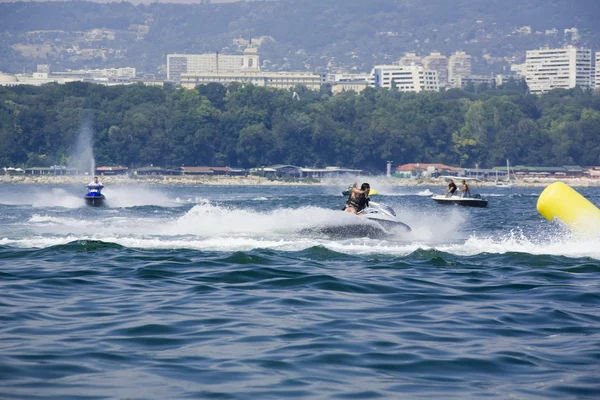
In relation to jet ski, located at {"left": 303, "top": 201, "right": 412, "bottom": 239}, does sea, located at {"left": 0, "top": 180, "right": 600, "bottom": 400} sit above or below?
below

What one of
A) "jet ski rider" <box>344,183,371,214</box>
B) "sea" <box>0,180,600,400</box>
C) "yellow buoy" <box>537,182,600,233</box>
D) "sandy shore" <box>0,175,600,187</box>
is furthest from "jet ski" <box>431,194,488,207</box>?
"sandy shore" <box>0,175,600,187</box>

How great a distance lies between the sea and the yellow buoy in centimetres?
39

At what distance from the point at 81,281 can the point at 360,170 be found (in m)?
170

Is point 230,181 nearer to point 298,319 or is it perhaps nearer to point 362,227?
point 362,227

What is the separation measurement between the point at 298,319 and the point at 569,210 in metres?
11.5

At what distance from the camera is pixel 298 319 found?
1437 cm

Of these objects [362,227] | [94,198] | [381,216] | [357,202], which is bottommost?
[94,198]

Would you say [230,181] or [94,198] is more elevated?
[94,198]

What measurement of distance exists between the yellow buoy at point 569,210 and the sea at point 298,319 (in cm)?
39

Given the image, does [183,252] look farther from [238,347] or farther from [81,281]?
[238,347]

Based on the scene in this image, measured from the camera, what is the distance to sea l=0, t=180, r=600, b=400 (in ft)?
37.2

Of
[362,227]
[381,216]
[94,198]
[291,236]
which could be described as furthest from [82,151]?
[362,227]

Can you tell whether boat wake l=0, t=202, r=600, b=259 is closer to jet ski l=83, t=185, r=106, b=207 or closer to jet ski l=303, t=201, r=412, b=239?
jet ski l=303, t=201, r=412, b=239

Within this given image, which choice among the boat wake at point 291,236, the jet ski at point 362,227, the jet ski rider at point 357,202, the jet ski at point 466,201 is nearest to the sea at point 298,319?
the boat wake at point 291,236
